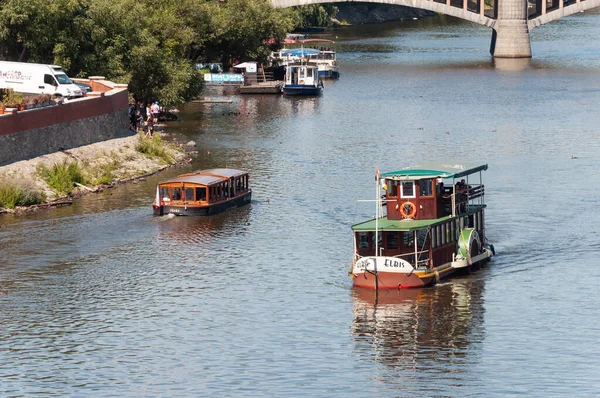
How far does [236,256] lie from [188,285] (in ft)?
17.8

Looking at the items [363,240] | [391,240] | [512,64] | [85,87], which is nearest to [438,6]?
[512,64]

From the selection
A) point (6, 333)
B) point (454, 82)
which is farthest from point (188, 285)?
point (454, 82)

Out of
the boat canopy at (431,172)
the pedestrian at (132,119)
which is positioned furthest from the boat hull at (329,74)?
the boat canopy at (431,172)

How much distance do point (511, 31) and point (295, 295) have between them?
131 m

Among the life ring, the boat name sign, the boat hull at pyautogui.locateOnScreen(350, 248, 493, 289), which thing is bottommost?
the boat hull at pyautogui.locateOnScreen(350, 248, 493, 289)

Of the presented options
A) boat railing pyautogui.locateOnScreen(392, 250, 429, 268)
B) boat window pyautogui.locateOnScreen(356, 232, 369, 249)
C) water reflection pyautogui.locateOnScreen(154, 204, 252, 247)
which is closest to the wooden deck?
water reflection pyautogui.locateOnScreen(154, 204, 252, 247)

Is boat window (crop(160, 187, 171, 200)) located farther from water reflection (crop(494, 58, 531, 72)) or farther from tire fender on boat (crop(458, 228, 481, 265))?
water reflection (crop(494, 58, 531, 72))

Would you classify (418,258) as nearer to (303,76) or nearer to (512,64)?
(303,76)

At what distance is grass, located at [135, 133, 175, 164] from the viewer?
8500 centimetres

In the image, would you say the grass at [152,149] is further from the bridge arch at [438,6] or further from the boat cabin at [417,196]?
the bridge arch at [438,6]

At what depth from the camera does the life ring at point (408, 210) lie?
189 feet

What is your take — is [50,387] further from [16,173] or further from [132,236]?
[16,173]

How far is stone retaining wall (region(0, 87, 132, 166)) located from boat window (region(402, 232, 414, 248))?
89.5 feet

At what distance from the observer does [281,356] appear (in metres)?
47.0
